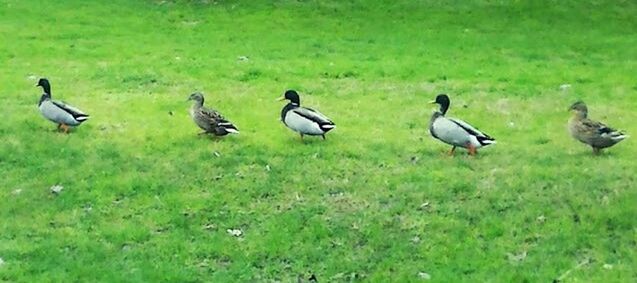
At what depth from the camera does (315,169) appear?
13648 millimetres

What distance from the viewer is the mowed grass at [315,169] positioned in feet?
35.6

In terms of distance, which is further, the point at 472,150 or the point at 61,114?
the point at 61,114

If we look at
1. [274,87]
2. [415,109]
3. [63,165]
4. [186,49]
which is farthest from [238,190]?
[186,49]

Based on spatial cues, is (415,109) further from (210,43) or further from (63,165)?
(210,43)

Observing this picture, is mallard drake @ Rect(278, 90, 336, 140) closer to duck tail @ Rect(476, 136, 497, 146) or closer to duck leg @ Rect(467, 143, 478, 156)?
duck leg @ Rect(467, 143, 478, 156)

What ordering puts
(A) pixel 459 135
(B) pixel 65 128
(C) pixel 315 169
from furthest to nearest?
(B) pixel 65 128 → (A) pixel 459 135 → (C) pixel 315 169

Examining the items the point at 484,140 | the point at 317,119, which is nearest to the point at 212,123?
the point at 317,119

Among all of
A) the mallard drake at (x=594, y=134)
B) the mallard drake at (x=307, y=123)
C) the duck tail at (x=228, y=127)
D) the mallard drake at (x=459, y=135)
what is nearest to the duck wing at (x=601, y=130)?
the mallard drake at (x=594, y=134)

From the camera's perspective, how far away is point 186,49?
24.2 m

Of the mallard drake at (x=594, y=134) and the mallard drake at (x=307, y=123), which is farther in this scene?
the mallard drake at (x=307, y=123)

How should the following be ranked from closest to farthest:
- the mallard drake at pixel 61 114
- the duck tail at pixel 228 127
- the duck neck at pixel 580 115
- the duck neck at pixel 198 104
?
the duck neck at pixel 580 115 < the duck tail at pixel 228 127 < the mallard drake at pixel 61 114 < the duck neck at pixel 198 104

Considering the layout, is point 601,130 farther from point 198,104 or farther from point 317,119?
point 198,104

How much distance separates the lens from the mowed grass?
1084cm

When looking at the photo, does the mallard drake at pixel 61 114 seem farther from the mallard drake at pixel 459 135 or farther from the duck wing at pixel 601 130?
the duck wing at pixel 601 130
